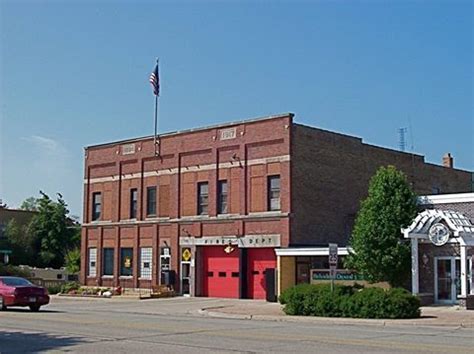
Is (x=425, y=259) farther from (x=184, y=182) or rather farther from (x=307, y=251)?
(x=184, y=182)

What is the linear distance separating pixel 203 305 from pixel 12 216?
54.2 meters

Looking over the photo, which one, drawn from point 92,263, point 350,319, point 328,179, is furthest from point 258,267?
point 350,319

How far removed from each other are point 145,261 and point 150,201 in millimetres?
3910

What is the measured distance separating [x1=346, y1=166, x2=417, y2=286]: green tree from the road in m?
10.7

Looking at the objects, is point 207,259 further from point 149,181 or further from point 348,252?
point 348,252

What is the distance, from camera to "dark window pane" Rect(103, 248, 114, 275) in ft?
172

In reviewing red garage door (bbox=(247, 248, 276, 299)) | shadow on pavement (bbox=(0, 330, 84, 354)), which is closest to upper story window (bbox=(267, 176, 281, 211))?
red garage door (bbox=(247, 248, 276, 299))

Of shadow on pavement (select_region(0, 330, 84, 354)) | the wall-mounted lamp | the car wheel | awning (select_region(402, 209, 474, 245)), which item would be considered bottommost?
the car wheel

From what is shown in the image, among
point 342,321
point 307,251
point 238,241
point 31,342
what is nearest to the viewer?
point 31,342

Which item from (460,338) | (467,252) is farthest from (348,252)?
(460,338)

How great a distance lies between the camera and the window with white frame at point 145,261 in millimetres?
49219

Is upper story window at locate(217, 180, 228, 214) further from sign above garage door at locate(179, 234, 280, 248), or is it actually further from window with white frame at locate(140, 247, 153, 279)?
window with white frame at locate(140, 247, 153, 279)

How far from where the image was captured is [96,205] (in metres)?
54.2

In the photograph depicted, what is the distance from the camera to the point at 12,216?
285ft
